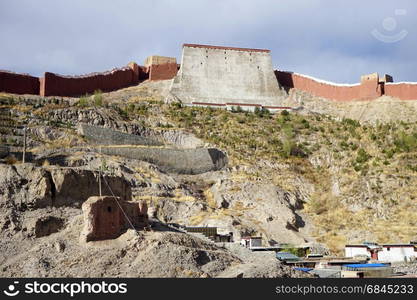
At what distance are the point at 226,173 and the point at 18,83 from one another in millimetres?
17754

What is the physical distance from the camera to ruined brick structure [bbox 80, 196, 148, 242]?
21.4 metres

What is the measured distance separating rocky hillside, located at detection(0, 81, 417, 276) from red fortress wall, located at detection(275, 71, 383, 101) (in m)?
1.29

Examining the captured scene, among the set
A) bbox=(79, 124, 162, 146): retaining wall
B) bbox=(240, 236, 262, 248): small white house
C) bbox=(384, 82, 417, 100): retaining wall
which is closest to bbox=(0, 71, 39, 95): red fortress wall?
bbox=(79, 124, 162, 146): retaining wall

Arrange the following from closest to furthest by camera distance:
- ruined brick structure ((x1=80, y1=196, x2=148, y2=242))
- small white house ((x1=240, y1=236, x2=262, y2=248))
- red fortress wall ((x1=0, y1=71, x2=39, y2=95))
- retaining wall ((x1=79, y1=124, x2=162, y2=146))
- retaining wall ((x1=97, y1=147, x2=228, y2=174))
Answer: ruined brick structure ((x1=80, y1=196, x2=148, y2=242)), small white house ((x1=240, y1=236, x2=262, y2=248)), retaining wall ((x1=97, y1=147, x2=228, y2=174)), retaining wall ((x1=79, y1=124, x2=162, y2=146)), red fortress wall ((x1=0, y1=71, x2=39, y2=95))

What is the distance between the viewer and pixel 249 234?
34.1 meters

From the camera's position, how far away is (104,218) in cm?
2166

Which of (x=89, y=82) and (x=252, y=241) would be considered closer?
(x=252, y=241)

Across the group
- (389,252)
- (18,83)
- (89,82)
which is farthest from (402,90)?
(18,83)

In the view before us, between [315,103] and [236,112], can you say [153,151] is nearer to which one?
[236,112]

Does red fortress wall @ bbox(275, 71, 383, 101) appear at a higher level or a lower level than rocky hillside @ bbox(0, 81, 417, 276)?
higher

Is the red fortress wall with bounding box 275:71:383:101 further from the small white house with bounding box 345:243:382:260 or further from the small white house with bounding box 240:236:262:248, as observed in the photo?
the small white house with bounding box 240:236:262:248

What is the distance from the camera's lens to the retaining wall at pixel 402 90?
55.3 m

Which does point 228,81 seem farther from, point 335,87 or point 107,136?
point 107,136

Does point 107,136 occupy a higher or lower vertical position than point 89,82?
lower
